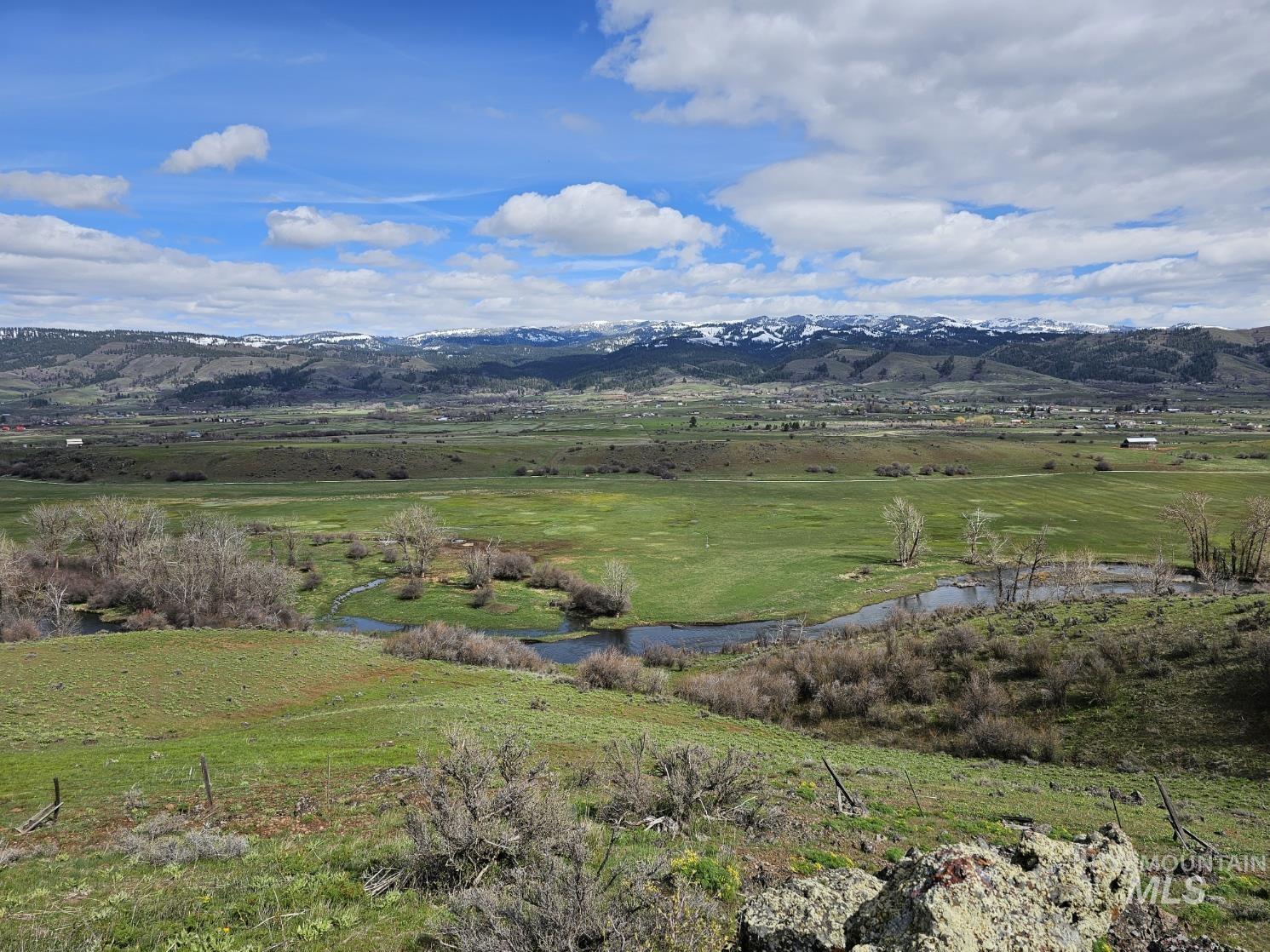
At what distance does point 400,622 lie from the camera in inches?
2504

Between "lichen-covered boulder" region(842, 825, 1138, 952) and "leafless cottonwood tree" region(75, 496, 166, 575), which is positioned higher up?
"lichen-covered boulder" region(842, 825, 1138, 952)

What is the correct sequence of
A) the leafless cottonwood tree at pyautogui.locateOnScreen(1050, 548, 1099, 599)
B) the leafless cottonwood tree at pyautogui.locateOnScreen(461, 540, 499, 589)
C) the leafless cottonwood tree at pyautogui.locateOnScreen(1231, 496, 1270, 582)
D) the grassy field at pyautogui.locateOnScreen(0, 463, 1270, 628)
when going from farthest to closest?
the leafless cottonwood tree at pyautogui.locateOnScreen(461, 540, 499, 589) → the grassy field at pyautogui.locateOnScreen(0, 463, 1270, 628) → the leafless cottonwood tree at pyautogui.locateOnScreen(1231, 496, 1270, 582) → the leafless cottonwood tree at pyautogui.locateOnScreen(1050, 548, 1099, 599)

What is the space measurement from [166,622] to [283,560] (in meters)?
25.5

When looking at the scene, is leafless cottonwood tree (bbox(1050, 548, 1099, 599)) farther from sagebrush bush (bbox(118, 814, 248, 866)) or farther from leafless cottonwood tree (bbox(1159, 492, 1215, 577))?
sagebrush bush (bbox(118, 814, 248, 866))

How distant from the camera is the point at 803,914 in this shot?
855 centimetres

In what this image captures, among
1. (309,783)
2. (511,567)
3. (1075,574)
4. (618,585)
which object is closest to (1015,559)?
(1075,574)

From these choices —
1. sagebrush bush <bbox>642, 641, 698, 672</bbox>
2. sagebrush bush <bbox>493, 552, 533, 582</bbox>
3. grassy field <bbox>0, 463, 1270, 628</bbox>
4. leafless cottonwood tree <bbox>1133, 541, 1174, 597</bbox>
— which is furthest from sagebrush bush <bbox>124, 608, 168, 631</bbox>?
leafless cottonwood tree <bbox>1133, 541, 1174, 597</bbox>

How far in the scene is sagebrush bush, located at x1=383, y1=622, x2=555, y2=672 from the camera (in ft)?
153

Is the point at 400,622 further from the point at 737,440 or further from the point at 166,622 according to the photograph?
the point at 737,440

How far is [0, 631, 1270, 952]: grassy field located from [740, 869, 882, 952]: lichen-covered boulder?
5.72 m

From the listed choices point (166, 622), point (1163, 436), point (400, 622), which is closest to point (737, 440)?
point (1163, 436)

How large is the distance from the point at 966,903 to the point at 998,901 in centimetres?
49

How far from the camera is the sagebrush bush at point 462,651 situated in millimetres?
46719

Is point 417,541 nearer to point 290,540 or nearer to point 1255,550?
point 290,540
